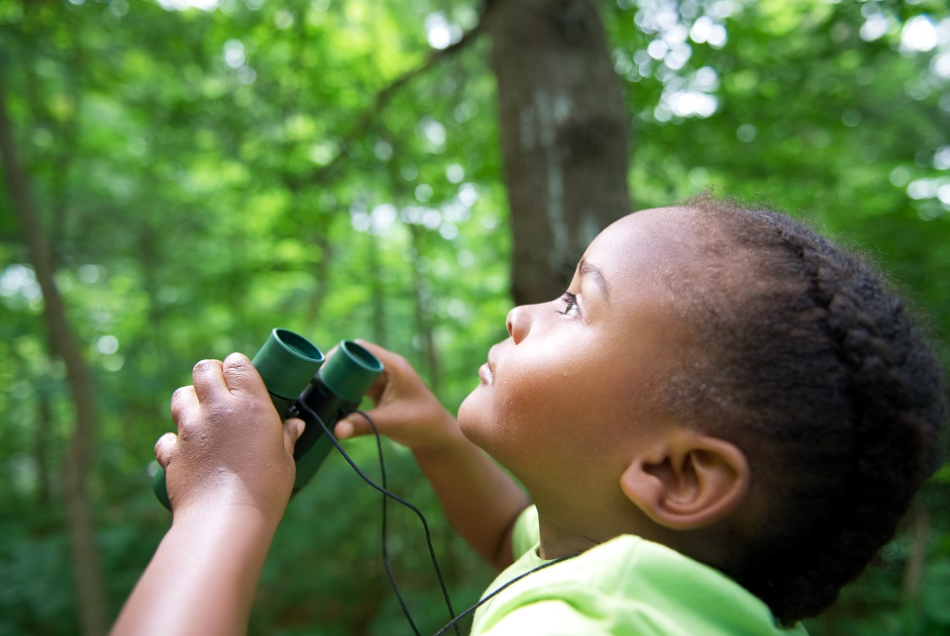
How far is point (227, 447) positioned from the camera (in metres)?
0.91

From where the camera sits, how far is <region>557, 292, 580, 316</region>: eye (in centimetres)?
107

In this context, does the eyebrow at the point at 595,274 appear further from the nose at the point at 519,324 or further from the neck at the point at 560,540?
the neck at the point at 560,540

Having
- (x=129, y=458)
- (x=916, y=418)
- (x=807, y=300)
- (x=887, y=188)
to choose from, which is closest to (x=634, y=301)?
(x=807, y=300)

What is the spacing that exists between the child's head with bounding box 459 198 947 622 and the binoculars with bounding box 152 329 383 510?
34 centimetres

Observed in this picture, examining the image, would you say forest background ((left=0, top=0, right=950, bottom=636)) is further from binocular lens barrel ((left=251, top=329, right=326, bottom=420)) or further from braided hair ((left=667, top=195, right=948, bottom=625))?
binocular lens barrel ((left=251, top=329, right=326, bottom=420))

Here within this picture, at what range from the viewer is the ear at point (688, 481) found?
0.88 meters

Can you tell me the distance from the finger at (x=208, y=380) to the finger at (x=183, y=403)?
0.02 meters

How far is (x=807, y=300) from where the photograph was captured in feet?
3.00

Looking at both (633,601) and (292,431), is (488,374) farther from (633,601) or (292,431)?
(633,601)

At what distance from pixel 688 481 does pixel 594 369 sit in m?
0.22

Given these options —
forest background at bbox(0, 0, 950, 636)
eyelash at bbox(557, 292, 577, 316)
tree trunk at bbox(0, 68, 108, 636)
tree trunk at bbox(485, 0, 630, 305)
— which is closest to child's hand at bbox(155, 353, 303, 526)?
eyelash at bbox(557, 292, 577, 316)

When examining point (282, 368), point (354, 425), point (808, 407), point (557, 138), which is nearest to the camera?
point (808, 407)

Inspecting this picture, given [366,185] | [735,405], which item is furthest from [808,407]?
[366,185]

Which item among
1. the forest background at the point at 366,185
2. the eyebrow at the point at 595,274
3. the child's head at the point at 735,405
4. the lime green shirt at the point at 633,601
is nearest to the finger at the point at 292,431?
the child's head at the point at 735,405
